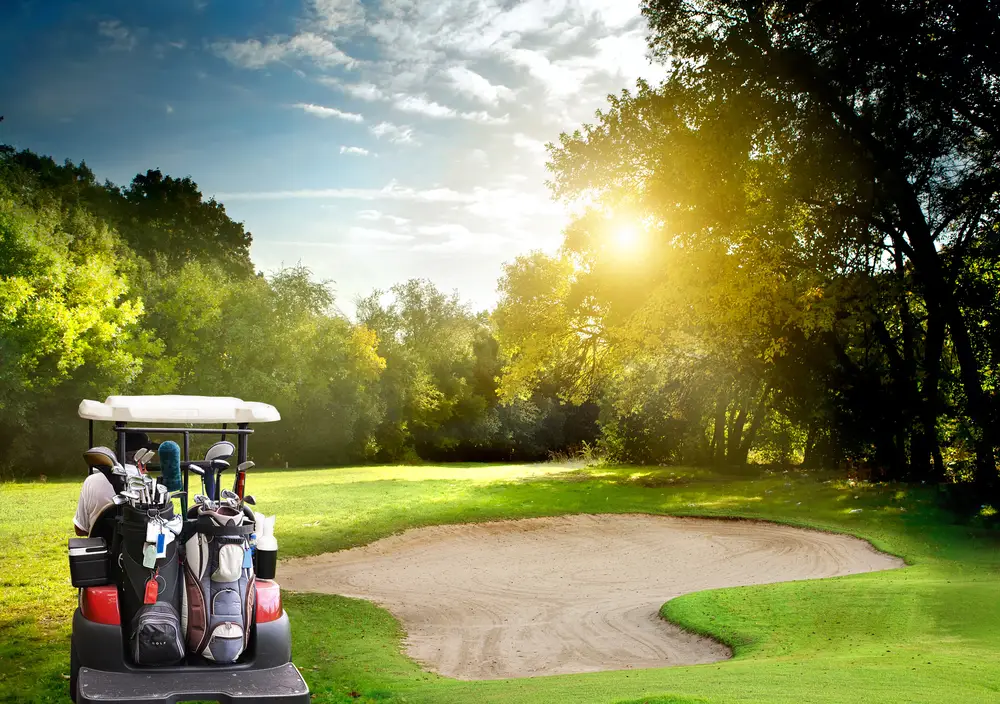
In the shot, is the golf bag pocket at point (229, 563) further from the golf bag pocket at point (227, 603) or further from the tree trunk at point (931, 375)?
the tree trunk at point (931, 375)

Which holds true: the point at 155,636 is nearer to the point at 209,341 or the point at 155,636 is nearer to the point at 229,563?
the point at 229,563

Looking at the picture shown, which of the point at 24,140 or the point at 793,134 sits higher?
the point at 24,140

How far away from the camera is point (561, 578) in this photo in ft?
47.4

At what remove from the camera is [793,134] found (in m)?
17.5

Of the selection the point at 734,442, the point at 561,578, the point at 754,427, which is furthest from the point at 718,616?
the point at 734,442

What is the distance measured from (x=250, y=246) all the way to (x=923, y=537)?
4456 centimetres

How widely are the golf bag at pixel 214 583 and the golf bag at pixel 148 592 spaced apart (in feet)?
0.29

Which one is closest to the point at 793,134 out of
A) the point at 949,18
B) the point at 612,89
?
the point at 949,18

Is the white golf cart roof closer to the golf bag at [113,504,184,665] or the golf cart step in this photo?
the golf bag at [113,504,184,665]

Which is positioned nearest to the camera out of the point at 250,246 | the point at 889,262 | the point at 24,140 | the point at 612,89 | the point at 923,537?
the point at 923,537

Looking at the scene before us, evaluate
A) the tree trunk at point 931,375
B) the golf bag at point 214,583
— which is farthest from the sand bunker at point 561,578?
the tree trunk at point 931,375

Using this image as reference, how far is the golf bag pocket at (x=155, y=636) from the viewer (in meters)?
5.05

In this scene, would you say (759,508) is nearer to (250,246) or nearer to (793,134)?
(793,134)

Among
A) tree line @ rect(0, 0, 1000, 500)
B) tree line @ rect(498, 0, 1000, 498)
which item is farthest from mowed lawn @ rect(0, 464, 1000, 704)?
tree line @ rect(0, 0, 1000, 500)
